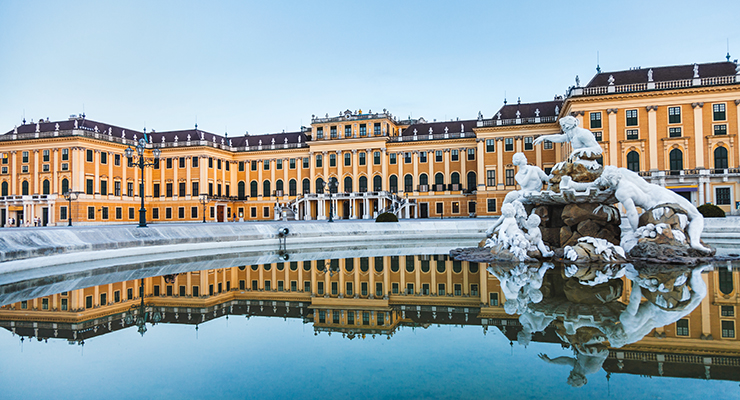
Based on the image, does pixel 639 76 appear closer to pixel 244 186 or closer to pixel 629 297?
pixel 629 297

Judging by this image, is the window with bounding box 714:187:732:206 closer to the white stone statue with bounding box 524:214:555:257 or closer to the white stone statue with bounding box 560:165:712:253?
→ the white stone statue with bounding box 560:165:712:253

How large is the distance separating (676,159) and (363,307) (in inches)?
1715

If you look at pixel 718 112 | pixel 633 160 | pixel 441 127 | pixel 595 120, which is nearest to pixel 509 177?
pixel 595 120

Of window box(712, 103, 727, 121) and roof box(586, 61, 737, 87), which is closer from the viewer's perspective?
window box(712, 103, 727, 121)

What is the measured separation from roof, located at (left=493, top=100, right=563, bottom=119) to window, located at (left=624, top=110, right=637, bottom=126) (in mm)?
10513

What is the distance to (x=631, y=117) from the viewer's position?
1690 inches

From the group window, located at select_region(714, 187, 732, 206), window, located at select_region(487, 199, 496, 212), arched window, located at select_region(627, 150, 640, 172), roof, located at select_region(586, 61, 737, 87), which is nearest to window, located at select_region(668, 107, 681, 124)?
roof, located at select_region(586, 61, 737, 87)

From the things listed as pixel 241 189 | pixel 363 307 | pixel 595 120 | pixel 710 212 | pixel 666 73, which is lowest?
pixel 363 307

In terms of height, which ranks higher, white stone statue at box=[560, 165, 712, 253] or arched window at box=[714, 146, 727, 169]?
arched window at box=[714, 146, 727, 169]

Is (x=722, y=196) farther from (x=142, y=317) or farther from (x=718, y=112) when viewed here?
(x=142, y=317)

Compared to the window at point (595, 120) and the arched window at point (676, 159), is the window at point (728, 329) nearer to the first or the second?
the window at point (595, 120)

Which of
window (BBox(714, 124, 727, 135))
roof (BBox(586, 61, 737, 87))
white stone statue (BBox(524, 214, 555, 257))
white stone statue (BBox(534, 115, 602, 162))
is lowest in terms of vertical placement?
white stone statue (BBox(524, 214, 555, 257))

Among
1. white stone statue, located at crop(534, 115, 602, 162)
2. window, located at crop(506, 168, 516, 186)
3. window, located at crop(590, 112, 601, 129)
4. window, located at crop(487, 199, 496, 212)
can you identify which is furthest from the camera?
window, located at crop(506, 168, 516, 186)

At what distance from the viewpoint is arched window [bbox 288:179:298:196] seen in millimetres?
63750
